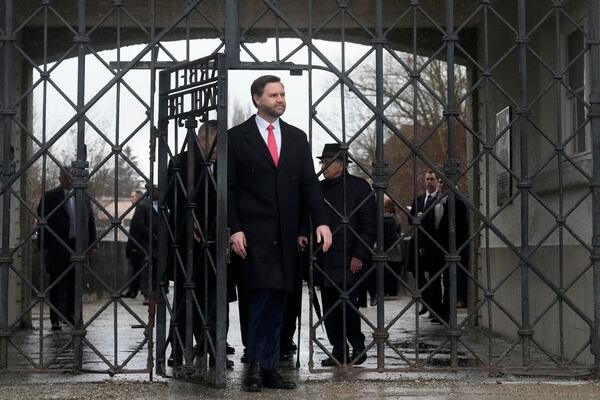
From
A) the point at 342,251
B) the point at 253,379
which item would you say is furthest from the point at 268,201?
the point at 342,251

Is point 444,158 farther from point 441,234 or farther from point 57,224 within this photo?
point 57,224

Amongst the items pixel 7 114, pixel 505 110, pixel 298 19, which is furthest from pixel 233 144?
pixel 298 19

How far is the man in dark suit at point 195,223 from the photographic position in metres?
8.20

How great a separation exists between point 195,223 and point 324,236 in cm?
97

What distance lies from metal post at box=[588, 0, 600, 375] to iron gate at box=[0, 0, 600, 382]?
1cm

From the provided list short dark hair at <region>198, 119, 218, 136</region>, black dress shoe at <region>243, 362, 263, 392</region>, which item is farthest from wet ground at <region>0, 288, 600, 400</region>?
short dark hair at <region>198, 119, 218, 136</region>

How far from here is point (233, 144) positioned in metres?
8.15

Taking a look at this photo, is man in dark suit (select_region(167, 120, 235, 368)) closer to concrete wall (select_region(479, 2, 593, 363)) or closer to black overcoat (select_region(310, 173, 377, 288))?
black overcoat (select_region(310, 173, 377, 288))

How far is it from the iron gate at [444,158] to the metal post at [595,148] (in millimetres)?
13

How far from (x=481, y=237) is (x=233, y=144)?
711cm

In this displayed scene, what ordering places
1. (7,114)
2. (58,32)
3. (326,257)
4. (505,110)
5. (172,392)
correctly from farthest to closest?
(58,32)
(505,110)
(326,257)
(7,114)
(172,392)

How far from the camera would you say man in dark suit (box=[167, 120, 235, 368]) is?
26.9ft

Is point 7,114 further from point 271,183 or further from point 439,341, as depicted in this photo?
point 439,341

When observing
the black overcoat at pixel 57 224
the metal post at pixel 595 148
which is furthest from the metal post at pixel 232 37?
the black overcoat at pixel 57 224
